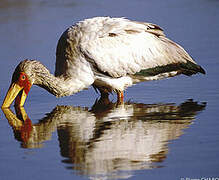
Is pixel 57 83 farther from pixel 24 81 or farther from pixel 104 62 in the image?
pixel 104 62

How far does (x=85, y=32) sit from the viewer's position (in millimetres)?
10961

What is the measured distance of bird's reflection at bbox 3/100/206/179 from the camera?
7.76m

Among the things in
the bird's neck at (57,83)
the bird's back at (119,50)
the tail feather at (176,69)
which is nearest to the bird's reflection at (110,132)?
the bird's neck at (57,83)

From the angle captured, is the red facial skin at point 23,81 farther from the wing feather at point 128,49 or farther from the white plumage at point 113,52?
the wing feather at point 128,49

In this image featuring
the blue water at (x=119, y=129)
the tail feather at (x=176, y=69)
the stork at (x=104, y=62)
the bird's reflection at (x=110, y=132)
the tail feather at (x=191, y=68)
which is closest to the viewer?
the blue water at (x=119, y=129)

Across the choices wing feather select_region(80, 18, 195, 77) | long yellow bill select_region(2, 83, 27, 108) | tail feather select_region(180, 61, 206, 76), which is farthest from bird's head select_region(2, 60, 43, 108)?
tail feather select_region(180, 61, 206, 76)

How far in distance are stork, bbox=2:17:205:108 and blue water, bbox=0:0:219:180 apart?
0.29m

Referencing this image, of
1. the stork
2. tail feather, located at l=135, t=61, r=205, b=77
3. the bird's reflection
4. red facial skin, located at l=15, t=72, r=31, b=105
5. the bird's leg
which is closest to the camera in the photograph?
the bird's reflection

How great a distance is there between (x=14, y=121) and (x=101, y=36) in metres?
2.11

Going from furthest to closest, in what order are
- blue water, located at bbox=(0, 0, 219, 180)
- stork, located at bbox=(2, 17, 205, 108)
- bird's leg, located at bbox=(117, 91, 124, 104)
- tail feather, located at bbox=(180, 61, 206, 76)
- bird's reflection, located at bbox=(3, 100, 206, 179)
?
tail feather, located at bbox=(180, 61, 206, 76)
bird's leg, located at bbox=(117, 91, 124, 104)
stork, located at bbox=(2, 17, 205, 108)
bird's reflection, located at bbox=(3, 100, 206, 179)
blue water, located at bbox=(0, 0, 219, 180)

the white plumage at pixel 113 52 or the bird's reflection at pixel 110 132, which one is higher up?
the white plumage at pixel 113 52

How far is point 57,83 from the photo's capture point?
10.9 metres

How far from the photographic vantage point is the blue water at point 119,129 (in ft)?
24.9

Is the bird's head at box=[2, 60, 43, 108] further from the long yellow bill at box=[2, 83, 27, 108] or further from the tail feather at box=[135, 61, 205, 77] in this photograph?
the tail feather at box=[135, 61, 205, 77]
